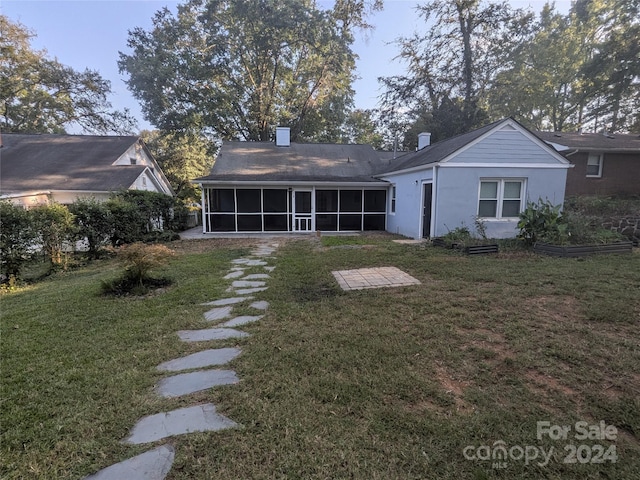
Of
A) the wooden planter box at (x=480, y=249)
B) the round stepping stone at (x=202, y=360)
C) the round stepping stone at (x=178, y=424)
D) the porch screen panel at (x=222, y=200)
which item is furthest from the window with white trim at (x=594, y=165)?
the round stepping stone at (x=178, y=424)

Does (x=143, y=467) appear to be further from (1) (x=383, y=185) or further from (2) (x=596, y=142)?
(2) (x=596, y=142)

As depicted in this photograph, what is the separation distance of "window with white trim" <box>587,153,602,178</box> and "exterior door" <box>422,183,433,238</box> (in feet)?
32.9

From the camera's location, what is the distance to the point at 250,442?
1859mm

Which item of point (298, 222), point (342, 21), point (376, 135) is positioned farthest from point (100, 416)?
point (376, 135)

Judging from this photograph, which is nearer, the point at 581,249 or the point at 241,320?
the point at 241,320

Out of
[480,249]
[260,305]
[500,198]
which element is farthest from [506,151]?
[260,305]

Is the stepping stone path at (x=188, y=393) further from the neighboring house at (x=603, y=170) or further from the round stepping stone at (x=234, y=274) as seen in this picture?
the neighboring house at (x=603, y=170)

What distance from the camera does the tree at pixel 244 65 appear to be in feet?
62.4

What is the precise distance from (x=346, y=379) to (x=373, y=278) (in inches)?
126

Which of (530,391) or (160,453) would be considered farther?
(530,391)

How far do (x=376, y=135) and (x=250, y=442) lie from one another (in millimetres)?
27038

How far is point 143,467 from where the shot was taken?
5.57 feet

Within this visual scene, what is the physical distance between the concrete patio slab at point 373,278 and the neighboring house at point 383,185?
4678mm

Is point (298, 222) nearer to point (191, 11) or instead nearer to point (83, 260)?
point (83, 260)
